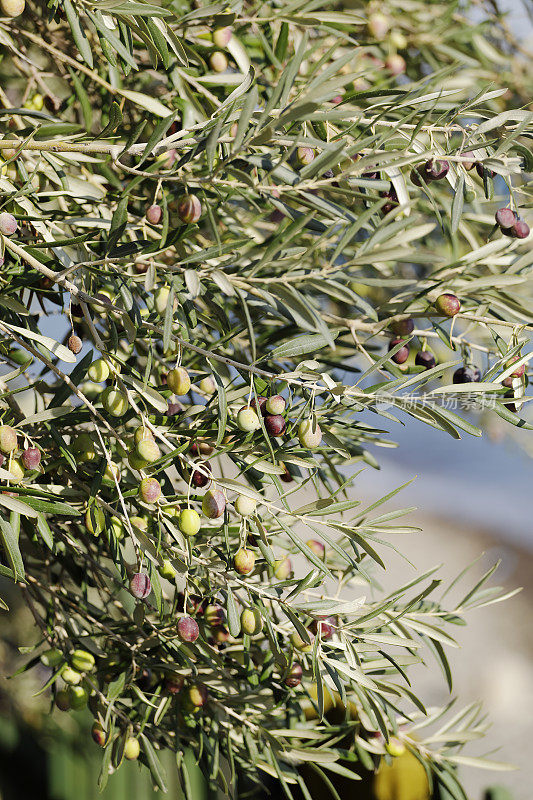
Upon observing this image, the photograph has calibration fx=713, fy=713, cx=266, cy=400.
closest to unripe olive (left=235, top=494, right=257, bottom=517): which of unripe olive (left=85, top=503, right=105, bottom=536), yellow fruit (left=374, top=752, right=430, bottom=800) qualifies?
unripe olive (left=85, top=503, right=105, bottom=536)

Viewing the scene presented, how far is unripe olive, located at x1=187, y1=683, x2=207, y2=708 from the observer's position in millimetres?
662

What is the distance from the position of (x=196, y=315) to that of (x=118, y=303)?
0.11 meters

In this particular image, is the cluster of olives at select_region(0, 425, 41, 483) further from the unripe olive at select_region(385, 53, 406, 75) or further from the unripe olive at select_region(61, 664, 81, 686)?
the unripe olive at select_region(385, 53, 406, 75)

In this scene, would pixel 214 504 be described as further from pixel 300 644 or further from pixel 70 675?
pixel 70 675

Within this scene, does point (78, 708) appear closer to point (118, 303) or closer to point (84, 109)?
point (118, 303)

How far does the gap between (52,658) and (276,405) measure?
1.15 ft

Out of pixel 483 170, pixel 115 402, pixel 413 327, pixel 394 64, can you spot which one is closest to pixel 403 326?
pixel 413 327

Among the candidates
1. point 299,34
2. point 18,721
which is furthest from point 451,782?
point 18,721

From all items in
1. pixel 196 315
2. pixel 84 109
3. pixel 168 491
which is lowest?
pixel 168 491

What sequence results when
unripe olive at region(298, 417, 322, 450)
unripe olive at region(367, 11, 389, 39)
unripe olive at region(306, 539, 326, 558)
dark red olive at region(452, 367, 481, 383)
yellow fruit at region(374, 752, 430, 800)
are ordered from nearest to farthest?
unripe olive at region(298, 417, 322, 450) < dark red olive at region(452, 367, 481, 383) < unripe olive at region(306, 539, 326, 558) < unripe olive at region(367, 11, 389, 39) < yellow fruit at region(374, 752, 430, 800)

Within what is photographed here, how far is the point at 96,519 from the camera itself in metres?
0.55

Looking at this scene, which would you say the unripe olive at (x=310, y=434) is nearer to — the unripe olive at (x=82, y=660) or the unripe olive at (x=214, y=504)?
the unripe olive at (x=214, y=504)

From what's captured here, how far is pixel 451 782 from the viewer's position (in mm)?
786

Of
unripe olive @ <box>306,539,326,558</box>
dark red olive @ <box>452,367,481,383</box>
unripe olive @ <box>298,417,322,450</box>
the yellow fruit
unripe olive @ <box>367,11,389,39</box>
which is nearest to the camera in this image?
unripe olive @ <box>298,417,322,450</box>
